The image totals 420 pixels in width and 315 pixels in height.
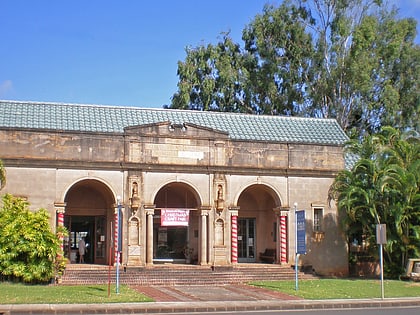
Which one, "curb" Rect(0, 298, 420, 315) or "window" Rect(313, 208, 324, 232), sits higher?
"window" Rect(313, 208, 324, 232)

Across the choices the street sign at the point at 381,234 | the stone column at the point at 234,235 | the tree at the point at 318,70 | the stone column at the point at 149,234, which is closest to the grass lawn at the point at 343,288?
the street sign at the point at 381,234

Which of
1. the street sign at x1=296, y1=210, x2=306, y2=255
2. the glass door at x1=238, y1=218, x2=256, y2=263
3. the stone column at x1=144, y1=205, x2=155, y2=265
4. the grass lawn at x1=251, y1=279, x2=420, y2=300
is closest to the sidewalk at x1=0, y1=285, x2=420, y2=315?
the grass lawn at x1=251, y1=279, x2=420, y2=300

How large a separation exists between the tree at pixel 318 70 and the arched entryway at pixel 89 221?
18.1 m

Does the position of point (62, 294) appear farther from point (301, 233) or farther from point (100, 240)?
point (100, 240)

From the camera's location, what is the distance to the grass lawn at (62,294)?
69.1 ft

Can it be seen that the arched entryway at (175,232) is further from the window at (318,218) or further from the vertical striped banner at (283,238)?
the window at (318,218)

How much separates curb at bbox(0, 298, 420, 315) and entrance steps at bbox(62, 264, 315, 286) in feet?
24.5

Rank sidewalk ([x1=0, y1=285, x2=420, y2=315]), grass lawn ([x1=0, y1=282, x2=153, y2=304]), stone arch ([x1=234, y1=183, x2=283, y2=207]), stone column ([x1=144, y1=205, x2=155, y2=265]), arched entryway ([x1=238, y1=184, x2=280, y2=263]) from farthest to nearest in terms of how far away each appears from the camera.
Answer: arched entryway ([x1=238, y1=184, x2=280, y2=263]) < stone arch ([x1=234, y1=183, x2=283, y2=207]) < stone column ([x1=144, y1=205, x2=155, y2=265]) < grass lawn ([x1=0, y1=282, x2=153, y2=304]) < sidewalk ([x1=0, y1=285, x2=420, y2=315])

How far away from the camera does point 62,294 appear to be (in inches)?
898

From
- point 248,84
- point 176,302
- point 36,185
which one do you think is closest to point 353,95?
point 248,84

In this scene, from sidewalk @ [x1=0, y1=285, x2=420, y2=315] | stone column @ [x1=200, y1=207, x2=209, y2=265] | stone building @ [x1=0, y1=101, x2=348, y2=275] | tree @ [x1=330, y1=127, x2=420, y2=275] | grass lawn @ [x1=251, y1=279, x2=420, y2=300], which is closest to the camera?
sidewalk @ [x1=0, y1=285, x2=420, y2=315]

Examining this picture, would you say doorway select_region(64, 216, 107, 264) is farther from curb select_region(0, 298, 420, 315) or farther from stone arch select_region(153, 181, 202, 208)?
curb select_region(0, 298, 420, 315)

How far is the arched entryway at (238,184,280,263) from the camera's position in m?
35.3

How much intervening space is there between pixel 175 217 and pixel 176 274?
10.7ft
